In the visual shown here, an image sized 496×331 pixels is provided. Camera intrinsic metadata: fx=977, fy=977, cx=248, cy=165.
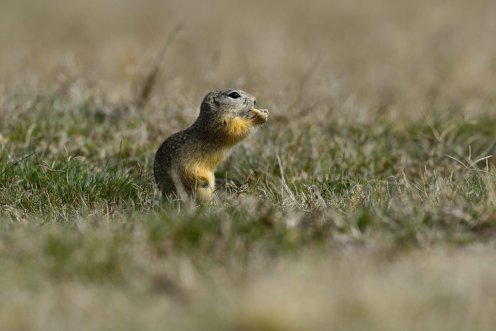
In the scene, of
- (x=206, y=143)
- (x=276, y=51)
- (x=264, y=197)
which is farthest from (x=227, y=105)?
(x=276, y=51)

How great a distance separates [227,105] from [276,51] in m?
7.56

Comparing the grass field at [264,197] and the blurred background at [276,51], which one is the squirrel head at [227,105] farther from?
the blurred background at [276,51]

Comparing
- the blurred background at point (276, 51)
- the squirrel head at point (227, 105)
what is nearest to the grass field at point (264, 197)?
the blurred background at point (276, 51)

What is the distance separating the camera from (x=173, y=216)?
16.1 ft

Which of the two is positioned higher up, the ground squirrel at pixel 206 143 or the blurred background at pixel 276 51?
the ground squirrel at pixel 206 143

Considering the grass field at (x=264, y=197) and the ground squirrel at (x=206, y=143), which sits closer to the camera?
the grass field at (x=264, y=197)

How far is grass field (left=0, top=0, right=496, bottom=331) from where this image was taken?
3859mm

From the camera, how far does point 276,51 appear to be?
45.7 ft

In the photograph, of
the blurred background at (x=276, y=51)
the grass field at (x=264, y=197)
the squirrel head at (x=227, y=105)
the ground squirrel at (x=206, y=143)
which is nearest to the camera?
the grass field at (x=264, y=197)

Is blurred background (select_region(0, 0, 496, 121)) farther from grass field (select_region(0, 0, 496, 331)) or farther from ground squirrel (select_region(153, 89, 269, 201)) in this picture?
ground squirrel (select_region(153, 89, 269, 201))

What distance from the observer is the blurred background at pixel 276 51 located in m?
9.69

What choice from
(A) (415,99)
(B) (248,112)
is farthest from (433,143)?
A: (A) (415,99)

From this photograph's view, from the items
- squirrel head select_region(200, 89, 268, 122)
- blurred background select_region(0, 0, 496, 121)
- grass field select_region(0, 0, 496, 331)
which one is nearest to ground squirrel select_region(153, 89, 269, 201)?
squirrel head select_region(200, 89, 268, 122)

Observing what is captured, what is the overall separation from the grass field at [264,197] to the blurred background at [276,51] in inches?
2.5
